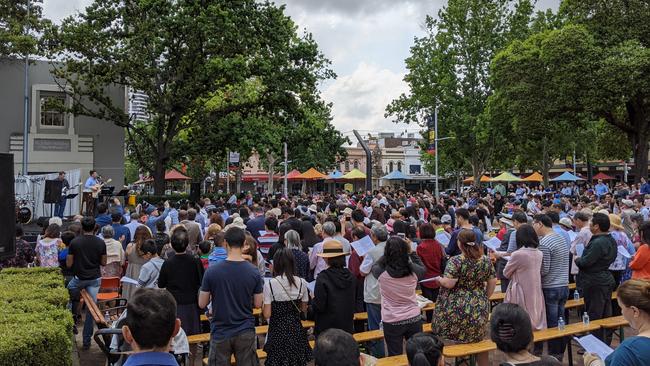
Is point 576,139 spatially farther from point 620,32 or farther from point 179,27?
point 179,27

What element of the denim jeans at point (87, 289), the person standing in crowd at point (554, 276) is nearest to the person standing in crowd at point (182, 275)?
the denim jeans at point (87, 289)

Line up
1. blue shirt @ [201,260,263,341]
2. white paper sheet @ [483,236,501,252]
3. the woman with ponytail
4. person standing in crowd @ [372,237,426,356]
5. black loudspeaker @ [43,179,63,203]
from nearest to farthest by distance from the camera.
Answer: the woman with ponytail < blue shirt @ [201,260,263,341] < person standing in crowd @ [372,237,426,356] < white paper sheet @ [483,236,501,252] < black loudspeaker @ [43,179,63,203]

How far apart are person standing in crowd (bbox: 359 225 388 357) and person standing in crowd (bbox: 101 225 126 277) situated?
4.16m

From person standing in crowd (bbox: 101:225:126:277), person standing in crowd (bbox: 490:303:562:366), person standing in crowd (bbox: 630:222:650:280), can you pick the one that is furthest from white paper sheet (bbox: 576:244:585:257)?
person standing in crowd (bbox: 101:225:126:277)

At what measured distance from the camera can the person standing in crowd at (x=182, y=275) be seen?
5676mm

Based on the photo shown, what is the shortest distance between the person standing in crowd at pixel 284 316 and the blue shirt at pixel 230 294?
22cm

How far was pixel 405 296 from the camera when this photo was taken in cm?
538

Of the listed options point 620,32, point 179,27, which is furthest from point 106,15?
point 620,32

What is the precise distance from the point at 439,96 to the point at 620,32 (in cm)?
1258

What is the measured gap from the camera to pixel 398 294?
5.39 metres

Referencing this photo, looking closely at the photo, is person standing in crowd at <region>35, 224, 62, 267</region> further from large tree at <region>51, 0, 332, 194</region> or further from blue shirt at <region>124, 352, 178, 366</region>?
large tree at <region>51, 0, 332, 194</region>

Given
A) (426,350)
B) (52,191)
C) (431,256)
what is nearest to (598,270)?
(431,256)

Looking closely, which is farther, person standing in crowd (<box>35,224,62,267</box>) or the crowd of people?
person standing in crowd (<box>35,224,62,267</box>)

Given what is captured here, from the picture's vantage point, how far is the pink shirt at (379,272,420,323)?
5375 mm
